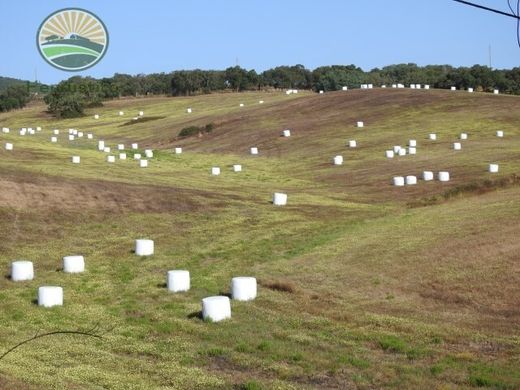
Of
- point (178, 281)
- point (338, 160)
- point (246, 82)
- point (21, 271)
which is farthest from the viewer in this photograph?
point (246, 82)

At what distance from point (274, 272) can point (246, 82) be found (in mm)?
148850

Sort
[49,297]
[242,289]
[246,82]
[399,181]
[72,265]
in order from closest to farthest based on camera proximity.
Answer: [49,297] → [242,289] → [72,265] → [399,181] → [246,82]

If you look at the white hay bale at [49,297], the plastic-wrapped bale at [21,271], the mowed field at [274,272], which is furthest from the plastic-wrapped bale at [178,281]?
the plastic-wrapped bale at [21,271]

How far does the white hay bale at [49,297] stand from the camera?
75.5 feet

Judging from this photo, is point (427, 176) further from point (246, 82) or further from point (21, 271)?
point (246, 82)

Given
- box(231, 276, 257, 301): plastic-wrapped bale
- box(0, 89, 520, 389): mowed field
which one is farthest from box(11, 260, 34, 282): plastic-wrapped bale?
box(231, 276, 257, 301): plastic-wrapped bale

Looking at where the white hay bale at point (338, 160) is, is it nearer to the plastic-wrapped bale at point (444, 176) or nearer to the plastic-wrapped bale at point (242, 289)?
the plastic-wrapped bale at point (444, 176)

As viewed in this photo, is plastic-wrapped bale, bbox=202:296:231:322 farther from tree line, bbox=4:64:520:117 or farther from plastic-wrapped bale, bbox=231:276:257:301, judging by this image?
tree line, bbox=4:64:520:117

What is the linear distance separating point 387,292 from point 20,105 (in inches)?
5753

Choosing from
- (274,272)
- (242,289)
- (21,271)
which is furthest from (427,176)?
(21,271)

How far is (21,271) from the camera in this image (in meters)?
26.6

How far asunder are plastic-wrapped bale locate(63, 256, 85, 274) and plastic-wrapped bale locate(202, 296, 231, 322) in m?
8.21

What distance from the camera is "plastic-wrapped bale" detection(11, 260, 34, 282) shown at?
26.5 metres

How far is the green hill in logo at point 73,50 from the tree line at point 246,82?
119790 mm
